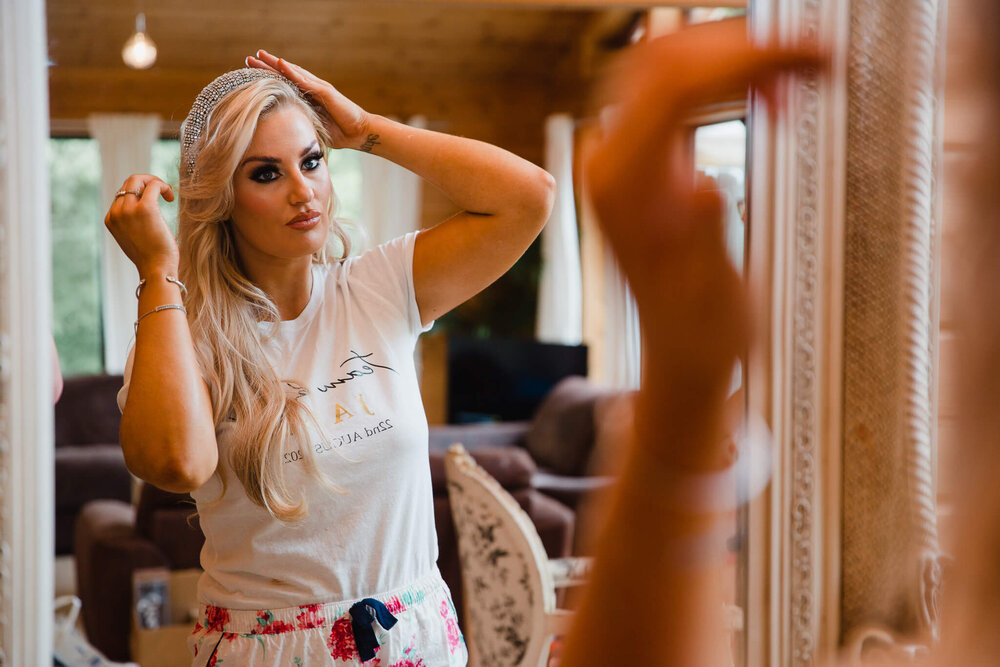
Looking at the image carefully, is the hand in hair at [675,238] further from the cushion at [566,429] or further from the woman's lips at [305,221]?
the cushion at [566,429]

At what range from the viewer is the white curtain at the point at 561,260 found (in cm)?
526

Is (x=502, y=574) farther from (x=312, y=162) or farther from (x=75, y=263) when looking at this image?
(x=75, y=263)

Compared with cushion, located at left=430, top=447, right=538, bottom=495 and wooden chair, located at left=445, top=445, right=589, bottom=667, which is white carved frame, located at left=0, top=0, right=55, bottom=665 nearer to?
wooden chair, located at left=445, top=445, right=589, bottom=667

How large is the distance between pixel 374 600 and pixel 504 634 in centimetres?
100

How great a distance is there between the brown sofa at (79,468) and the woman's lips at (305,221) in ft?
9.41

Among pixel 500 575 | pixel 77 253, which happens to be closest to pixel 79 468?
pixel 77 253

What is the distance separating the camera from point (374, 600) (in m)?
0.91

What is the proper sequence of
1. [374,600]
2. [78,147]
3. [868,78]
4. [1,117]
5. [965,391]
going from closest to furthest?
[965,391]
[374,600]
[1,117]
[868,78]
[78,147]

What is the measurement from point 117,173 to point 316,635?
5.13m

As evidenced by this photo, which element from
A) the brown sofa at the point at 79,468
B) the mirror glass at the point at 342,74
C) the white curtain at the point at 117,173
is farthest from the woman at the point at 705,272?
the white curtain at the point at 117,173

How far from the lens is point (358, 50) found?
17.5 feet

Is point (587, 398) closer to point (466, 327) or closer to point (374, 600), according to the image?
point (466, 327)

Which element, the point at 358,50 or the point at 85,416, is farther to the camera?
the point at 358,50

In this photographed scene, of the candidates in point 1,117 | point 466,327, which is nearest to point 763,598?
point 1,117
